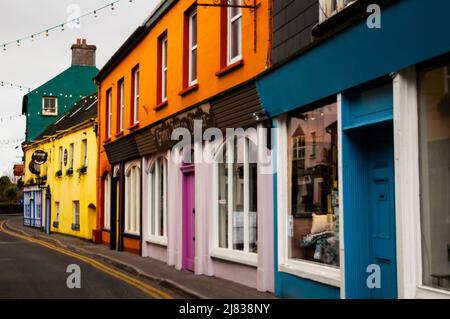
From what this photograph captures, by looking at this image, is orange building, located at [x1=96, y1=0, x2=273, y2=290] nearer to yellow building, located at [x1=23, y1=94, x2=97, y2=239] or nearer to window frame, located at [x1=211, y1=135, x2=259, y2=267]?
window frame, located at [x1=211, y1=135, x2=259, y2=267]

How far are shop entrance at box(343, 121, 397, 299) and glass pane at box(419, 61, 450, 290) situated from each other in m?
0.80

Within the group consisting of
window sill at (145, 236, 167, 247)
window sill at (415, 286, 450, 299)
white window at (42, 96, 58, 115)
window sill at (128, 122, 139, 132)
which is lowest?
window sill at (145, 236, 167, 247)

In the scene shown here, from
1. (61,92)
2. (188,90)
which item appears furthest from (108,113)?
(61,92)

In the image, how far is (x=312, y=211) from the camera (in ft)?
29.2

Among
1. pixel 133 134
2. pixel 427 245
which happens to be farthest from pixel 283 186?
pixel 133 134

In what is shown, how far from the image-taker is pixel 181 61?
46.2ft

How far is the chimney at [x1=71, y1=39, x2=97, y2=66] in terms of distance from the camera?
39.8 metres

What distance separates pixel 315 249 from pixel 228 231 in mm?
3137

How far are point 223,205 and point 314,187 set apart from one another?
343 centimetres

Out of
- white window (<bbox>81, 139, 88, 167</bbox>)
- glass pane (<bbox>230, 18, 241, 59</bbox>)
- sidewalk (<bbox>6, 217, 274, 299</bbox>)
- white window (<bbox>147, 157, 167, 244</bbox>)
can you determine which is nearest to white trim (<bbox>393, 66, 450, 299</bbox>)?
sidewalk (<bbox>6, 217, 274, 299</bbox>)

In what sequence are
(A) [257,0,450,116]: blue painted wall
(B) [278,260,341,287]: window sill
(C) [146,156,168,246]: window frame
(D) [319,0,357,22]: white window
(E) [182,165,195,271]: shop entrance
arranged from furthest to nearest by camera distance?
(C) [146,156,168,246]: window frame < (E) [182,165,195,271]: shop entrance < (D) [319,0,357,22]: white window < (B) [278,260,341,287]: window sill < (A) [257,0,450,116]: blue painted wall

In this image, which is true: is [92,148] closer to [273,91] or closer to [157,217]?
[157,217]

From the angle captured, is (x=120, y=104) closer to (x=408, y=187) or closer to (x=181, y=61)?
(x=181, y=61)

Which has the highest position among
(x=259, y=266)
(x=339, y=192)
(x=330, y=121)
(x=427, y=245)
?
(x=330, y=121)
